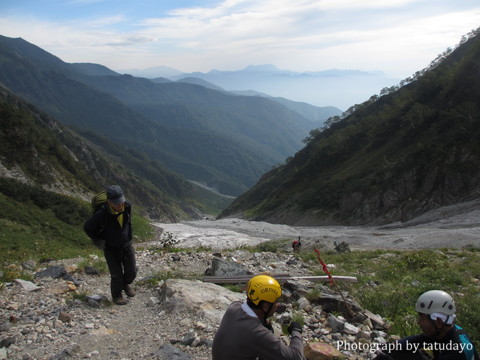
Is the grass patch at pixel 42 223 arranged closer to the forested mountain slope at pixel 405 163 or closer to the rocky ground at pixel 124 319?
the rocky ground at pixel 124 319

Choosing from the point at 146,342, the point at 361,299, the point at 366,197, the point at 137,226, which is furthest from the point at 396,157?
the point at 146,342

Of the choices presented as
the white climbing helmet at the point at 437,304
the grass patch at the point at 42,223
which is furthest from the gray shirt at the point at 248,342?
the grass patch at the point at 42,223

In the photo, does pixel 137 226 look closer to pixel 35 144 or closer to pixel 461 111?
pixel 35 144

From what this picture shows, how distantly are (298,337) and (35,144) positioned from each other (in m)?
79.0

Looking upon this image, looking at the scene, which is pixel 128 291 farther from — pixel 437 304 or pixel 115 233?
pixel 437 304

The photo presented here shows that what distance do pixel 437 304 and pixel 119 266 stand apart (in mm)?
6891

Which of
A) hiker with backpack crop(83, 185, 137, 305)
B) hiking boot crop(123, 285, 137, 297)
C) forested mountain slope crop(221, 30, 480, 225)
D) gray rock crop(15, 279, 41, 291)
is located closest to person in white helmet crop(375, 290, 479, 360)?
hiker with backpack crop(83, 185, 137, 305)

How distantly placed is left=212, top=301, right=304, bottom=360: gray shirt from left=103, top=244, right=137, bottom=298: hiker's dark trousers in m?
4.76

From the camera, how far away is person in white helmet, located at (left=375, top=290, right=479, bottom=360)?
16.1 feet

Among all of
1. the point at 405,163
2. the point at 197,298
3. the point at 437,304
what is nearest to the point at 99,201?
the point at 197,298

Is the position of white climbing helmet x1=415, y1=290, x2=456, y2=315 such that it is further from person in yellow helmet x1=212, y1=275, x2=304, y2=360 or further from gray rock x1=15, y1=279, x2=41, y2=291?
gray rock x1=15, y1=279, x2=41, y2=291

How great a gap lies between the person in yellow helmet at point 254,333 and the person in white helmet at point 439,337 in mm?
1780

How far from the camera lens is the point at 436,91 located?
7350 cm

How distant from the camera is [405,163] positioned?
5669 centimetres
